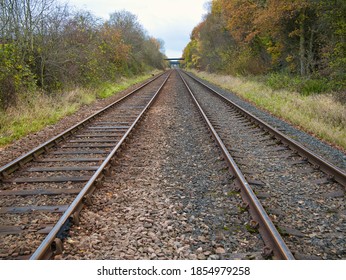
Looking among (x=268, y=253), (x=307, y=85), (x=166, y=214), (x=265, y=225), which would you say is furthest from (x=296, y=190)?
(x=307, y=85)

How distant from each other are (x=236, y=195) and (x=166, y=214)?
1159 millimetres

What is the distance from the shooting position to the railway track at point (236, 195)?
3.34 metres

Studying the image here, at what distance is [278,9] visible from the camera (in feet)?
58.6

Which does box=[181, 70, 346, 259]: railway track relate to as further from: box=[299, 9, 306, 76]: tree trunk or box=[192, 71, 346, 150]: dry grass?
box=[299, 9, 306, 76]: tree trunk

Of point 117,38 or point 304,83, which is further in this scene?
point 117,38

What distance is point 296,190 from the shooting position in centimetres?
477

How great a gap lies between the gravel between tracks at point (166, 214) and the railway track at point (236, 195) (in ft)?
0.15

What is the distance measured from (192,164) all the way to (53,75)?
11.0m

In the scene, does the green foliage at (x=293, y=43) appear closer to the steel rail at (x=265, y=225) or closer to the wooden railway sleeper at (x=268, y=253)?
the steel rail at (x=265, y=225)

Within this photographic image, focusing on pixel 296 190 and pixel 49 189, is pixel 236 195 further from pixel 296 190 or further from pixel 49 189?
pixel 49 189

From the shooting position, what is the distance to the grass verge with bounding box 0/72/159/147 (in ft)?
28.6

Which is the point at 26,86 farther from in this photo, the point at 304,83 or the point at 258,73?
the point at 258,73

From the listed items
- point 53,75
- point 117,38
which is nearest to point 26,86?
point 53,75

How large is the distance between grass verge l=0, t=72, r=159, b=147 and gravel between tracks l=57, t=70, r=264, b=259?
13.2 feet
